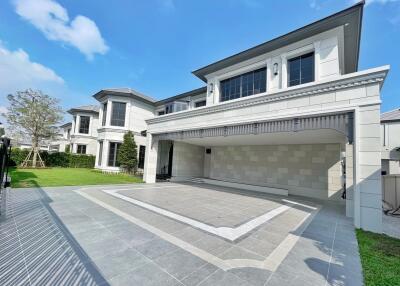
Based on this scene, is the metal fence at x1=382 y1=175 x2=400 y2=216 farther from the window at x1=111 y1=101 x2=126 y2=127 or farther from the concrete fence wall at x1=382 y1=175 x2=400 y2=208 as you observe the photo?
the window at x1=111 y1=101 x2=126 y2=127

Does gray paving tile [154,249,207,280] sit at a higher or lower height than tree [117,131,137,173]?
lower

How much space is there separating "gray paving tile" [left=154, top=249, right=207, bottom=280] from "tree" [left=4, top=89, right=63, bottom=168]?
21706 millimetres

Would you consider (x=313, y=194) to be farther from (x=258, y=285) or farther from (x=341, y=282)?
(x=258, y=285)

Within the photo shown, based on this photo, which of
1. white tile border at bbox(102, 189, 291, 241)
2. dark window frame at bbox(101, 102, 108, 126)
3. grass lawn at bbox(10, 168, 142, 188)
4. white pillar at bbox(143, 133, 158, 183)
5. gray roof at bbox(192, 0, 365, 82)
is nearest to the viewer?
white tile border at bbox(102, 189, 291, 241)

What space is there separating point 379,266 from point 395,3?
9636mm

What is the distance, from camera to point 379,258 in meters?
3.19

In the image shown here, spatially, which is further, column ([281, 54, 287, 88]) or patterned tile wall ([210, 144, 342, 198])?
column ([281, 54, 287, 88])

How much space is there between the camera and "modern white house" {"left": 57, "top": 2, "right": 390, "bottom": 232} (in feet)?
16.8

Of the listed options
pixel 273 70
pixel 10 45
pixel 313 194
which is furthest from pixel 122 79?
pixel 313 194

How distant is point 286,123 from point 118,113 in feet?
52.5

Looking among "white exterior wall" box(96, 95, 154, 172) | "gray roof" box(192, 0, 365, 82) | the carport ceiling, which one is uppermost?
"gray roof" box(192, 0, 365, 82)

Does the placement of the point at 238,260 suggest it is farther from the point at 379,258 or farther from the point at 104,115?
the point at 104,115

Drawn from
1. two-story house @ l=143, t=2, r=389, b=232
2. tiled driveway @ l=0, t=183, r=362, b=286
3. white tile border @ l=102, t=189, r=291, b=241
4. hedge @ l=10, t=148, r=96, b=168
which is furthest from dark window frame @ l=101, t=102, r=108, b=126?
white tile border @ l=102, t=189, r=291, b=241

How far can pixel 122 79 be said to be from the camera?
22.9 meters
